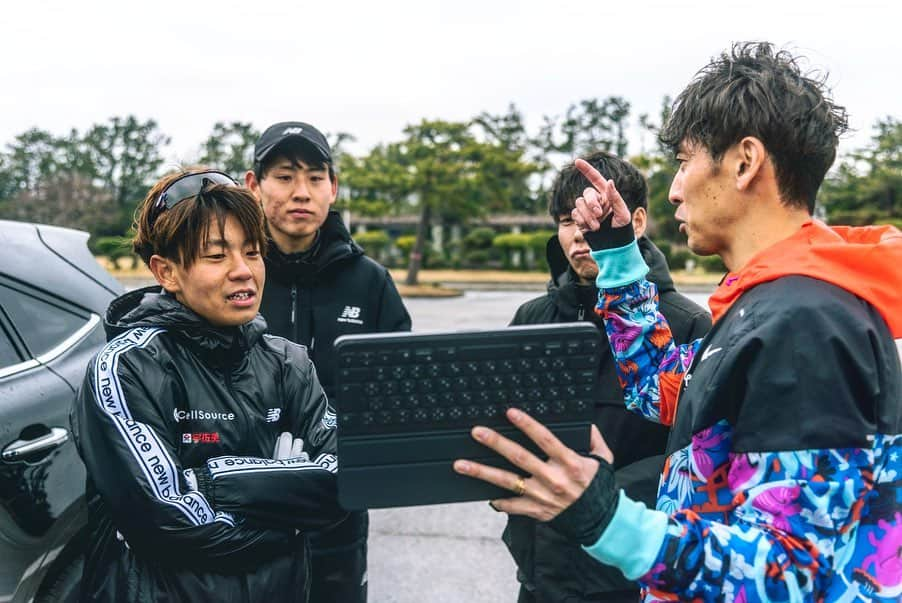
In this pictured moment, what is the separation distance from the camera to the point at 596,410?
2.27 metres

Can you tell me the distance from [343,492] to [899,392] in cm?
91

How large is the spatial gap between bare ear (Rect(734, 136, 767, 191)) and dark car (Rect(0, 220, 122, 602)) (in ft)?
6.71

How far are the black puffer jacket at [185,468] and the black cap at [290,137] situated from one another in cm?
106

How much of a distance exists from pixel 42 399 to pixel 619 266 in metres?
1.82

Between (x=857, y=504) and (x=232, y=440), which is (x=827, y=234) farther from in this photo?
(x=232, y=440)

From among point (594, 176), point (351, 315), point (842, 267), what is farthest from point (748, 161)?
point (351, 315)

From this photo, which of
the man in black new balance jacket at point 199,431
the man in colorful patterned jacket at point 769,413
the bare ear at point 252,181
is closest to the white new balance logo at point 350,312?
the bare ear at point 252,181

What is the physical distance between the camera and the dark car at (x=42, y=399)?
2.08 metres

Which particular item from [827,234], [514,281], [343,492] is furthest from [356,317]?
Result: [514,281]

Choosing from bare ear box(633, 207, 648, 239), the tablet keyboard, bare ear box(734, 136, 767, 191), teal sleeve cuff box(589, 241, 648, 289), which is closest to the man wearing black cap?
bare ear box(633, 207, 648, 239)

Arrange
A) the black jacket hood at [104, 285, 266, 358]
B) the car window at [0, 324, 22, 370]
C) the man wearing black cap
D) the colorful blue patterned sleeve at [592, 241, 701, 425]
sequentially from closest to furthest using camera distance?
the black jacket hood at [104, 285, 266, 358], the colorful blue patterned sleeve at [592, 241, 701, 425], the car window at [0, 324, 22, 370], the man wearing black cap

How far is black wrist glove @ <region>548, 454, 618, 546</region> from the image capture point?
1092 mm

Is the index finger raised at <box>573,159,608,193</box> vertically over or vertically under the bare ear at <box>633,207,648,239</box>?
over

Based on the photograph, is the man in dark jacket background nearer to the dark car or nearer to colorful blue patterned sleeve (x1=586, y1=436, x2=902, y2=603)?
colorful blue patterned sleeve (x1=586, y1=436, x2=902, y2=603)
